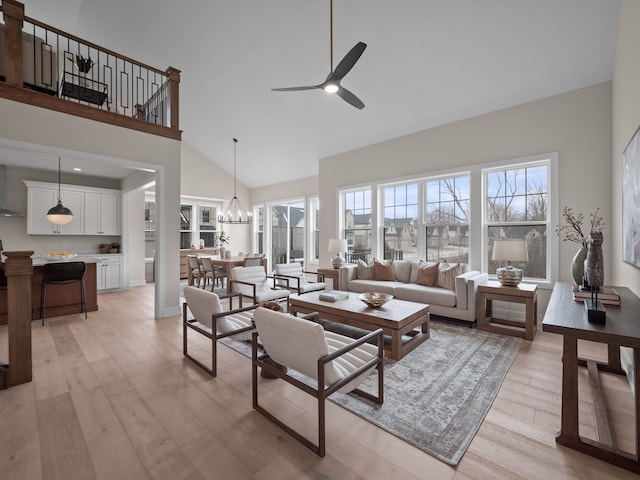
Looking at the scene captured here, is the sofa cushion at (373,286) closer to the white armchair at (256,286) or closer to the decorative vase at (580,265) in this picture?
the white armchair at (256,286)

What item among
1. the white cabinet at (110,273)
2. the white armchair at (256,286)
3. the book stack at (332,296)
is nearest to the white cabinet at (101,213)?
the white cabinet at (110,273)

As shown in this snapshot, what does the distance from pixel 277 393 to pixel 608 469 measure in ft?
6.62

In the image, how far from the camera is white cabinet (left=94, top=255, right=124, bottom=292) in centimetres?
616

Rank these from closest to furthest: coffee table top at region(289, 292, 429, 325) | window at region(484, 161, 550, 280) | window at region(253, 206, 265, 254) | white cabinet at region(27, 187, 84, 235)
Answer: coffee table top at region(289, 292, 429, 325) < window at region(484, 161, 550, 280) < white cabinet at region(27, 187, 84, 235) < window at region(253, 206, 265, 254)

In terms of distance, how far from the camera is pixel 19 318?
236cm

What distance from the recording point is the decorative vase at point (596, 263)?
2068mm

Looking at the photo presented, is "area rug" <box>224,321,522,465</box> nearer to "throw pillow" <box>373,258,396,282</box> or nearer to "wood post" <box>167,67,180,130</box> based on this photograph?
"throw pillow" <box>373,258,396,282</box>

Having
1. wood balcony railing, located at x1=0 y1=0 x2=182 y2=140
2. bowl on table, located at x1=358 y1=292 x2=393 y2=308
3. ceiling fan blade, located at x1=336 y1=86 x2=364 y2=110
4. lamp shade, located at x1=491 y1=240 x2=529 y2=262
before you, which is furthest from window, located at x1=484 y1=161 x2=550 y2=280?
wood balcony railing, located at x1=0 y1=0 x2=182 y2=140

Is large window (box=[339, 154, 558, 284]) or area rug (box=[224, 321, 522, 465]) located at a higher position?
large window (box=[339, 154, 558, 284])

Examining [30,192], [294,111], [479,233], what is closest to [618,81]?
[479,233]

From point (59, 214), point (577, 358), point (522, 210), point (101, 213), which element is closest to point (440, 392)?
point (577, 358)

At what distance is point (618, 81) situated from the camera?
3.05 m

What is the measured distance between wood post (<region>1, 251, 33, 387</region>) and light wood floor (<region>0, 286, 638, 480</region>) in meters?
0.13

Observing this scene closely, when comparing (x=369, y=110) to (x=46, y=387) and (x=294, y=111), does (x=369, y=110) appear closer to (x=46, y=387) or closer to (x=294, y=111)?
(x=294, y=111)
